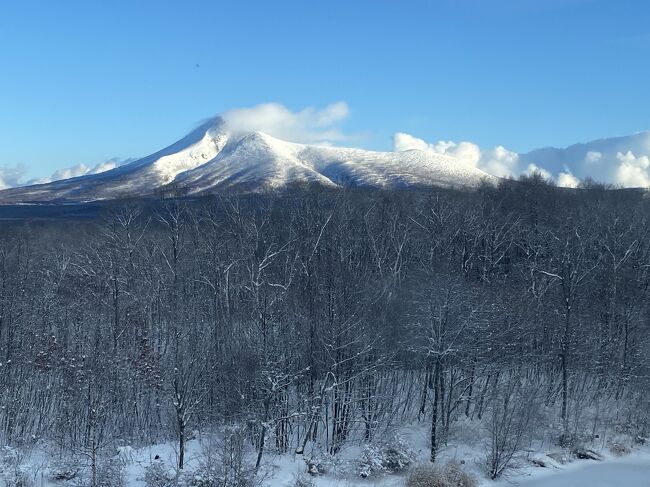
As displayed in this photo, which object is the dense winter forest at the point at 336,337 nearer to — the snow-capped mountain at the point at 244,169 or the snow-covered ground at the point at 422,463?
the snow-covered ground at the point at 422,463

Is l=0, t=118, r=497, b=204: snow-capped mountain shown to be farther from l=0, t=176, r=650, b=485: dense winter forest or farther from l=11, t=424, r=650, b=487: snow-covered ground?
l=11, t=424, r=650, b=487: snow-covered ground

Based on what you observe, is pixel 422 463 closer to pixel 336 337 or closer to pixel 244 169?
pixel 336 337

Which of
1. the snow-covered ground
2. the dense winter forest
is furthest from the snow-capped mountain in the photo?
the snow-covered ground

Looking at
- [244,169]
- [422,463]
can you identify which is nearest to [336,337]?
[422,463]

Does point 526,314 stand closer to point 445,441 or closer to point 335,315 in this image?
point 445,441

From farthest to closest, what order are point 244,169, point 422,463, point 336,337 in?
1. point 244,169
2. point 336,337
3. point 422,463

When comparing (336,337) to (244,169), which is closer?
(336,337)

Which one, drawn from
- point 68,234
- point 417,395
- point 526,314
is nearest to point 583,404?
point 526,314
